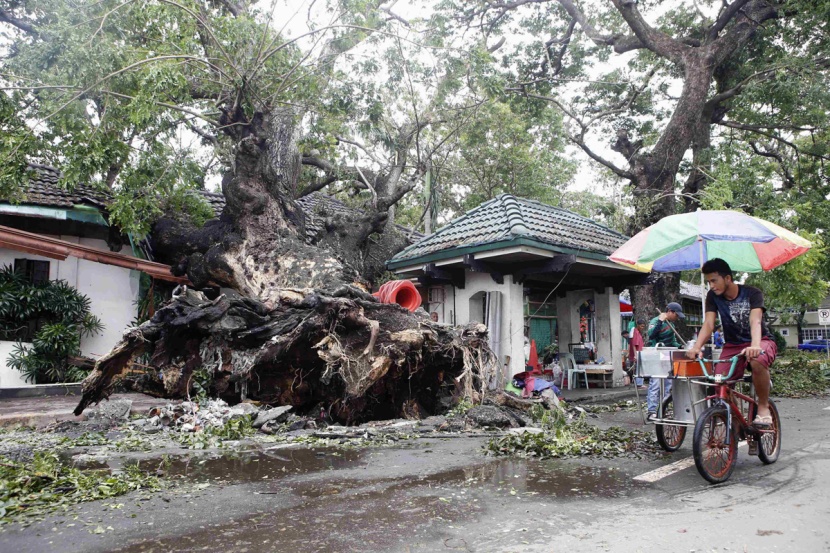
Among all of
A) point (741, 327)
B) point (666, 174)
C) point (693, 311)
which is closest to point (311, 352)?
point (741, 327)

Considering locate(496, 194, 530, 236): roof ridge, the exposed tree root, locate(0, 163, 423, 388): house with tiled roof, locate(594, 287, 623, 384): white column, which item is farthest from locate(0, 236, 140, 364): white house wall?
locate(594, 287, 623, 384): white column

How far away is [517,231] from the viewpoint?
1124cm

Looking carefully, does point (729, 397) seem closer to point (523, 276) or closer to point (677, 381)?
point (677, 381)

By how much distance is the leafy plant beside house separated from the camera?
12.3 meters

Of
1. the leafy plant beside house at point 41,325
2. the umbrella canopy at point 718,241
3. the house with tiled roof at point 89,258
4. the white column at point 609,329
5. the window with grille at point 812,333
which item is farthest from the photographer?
the window with grille at point 812,333

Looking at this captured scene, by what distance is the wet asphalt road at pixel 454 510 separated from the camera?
11.6 ft

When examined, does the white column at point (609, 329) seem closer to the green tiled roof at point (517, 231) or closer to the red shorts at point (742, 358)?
the green tiled roof at point (517, 231)

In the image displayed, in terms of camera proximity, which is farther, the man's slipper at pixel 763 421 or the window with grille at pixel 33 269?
the window with grille at pixel 33 269

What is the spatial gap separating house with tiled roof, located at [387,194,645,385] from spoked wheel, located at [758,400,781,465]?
236 inches

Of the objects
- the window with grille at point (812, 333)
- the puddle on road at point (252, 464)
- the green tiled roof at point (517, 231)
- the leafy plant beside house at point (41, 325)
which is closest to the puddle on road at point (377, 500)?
the puddle on road at point (252, 464)

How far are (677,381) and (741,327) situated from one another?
79 cm

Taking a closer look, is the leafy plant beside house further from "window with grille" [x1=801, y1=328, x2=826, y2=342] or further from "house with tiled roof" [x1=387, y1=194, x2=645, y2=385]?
"window with grille" [x1=801, y1=328, x2=826, y2=342]

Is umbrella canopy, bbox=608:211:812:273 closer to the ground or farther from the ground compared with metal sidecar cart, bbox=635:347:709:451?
farther from the ground

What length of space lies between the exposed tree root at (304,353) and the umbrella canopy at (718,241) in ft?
11.2
